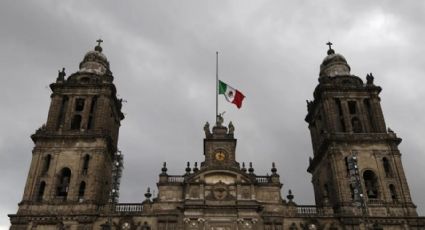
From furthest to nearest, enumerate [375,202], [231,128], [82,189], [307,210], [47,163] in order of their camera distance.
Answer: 1. [231,128]
2. [47,163]
3. [82,189]
4. [375,202]
5. [307,210]

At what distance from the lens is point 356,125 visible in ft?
159

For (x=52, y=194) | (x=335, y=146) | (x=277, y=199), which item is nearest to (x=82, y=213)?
(x=52, y=194)

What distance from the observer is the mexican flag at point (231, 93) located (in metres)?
47.7

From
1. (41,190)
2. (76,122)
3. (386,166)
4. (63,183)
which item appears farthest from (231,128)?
(41,190)

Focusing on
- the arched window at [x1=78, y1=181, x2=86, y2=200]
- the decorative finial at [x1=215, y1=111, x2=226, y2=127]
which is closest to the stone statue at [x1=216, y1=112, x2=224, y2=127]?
the decorative finial at [x1=215, y1=111, x2=226, y2=127]

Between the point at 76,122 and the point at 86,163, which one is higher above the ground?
the point at 76,122

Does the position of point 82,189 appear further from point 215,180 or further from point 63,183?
point 215,180

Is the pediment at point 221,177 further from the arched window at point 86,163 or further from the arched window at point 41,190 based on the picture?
the arched window at point 41,190

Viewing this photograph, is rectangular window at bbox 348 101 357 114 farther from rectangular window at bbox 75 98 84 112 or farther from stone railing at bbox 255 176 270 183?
rectangular window at bbox 75 98 84 112

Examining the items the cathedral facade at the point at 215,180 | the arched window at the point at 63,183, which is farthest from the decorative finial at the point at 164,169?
the arched window at the point at 63,183

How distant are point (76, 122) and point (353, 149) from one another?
94.3 feet

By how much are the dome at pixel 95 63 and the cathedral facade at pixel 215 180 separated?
150 cm

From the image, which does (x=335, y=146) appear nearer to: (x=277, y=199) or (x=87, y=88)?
(x=277, y=199)

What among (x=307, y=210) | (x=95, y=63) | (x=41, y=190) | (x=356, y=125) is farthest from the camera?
(x=95, y=63)
